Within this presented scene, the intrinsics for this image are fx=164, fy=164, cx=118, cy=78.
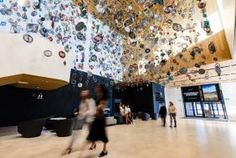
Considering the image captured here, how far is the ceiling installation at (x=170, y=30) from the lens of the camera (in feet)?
22.0

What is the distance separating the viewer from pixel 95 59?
12.0m

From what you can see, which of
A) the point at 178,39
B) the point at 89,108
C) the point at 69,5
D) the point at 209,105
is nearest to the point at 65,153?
the point at 89,108

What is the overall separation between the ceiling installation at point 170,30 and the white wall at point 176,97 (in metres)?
11.8

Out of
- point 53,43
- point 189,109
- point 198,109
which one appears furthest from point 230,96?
point 53,43

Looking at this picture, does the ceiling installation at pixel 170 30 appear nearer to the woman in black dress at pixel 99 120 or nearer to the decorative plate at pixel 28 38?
the decorative plate at pixel 28 38

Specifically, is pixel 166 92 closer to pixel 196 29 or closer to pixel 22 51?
pixel 196 29

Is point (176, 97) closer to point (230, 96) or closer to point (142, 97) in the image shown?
point (230, 96)

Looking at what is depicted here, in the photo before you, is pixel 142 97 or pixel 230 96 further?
pixel 142 97

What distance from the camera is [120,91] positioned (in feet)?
59.3

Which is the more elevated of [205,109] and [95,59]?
[95,59]

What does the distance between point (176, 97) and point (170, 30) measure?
14746 millimetres

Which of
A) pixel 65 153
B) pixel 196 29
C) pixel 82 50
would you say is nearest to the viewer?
pixel 65 153

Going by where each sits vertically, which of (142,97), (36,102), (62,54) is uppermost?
(62,54)

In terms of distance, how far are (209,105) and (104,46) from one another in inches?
560
